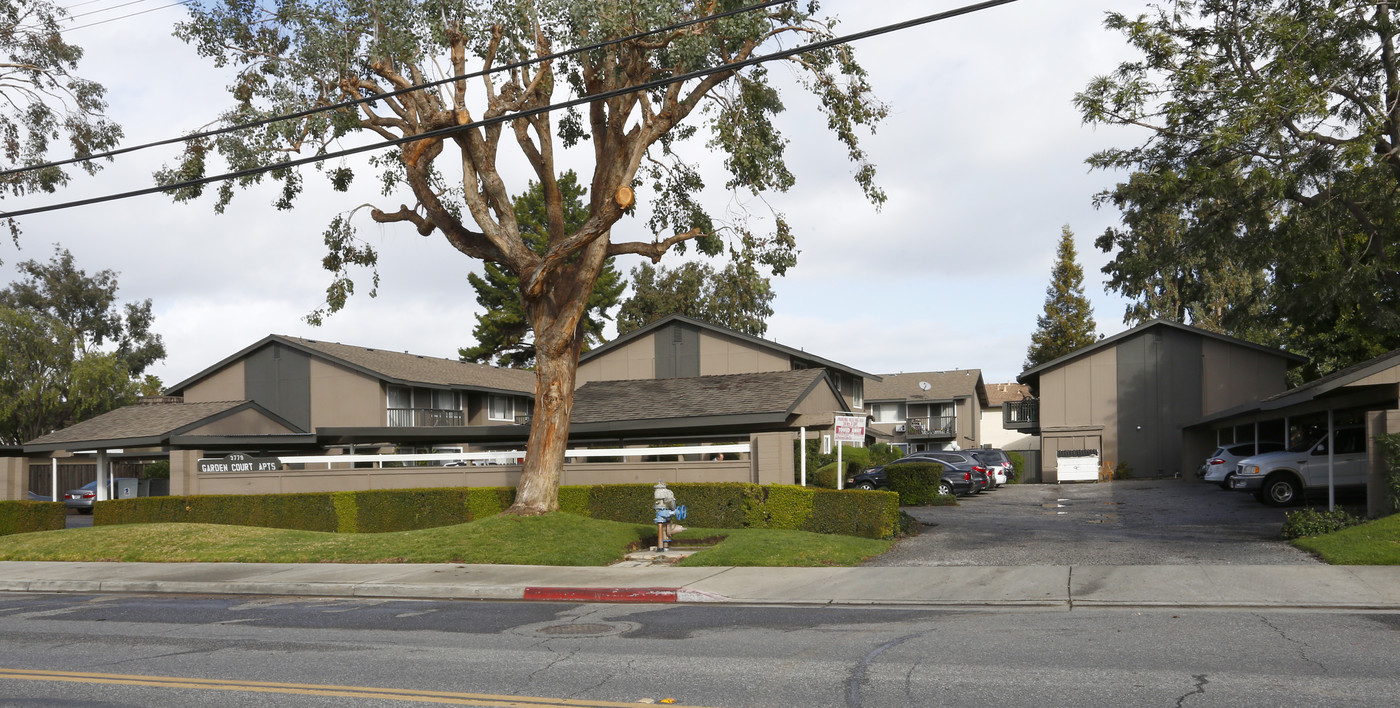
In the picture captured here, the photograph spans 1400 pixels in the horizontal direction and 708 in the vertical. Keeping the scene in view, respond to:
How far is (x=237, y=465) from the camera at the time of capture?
27.2 metres

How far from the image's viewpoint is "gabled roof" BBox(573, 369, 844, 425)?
2583 centimetres

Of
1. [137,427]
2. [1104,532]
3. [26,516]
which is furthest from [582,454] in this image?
[137,427]

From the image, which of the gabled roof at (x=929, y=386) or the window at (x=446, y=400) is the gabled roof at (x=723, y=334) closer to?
the window at (x=446, y=400)

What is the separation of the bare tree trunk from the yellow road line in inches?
502

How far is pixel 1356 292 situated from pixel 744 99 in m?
18.2

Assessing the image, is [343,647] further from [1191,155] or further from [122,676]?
[1191,155]

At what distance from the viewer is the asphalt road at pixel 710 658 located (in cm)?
783

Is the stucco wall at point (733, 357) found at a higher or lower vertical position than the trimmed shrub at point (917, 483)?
higher

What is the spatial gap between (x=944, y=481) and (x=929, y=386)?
106 feet

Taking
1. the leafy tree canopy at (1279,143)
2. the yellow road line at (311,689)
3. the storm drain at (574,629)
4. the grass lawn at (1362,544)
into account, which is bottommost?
the storm drain at (574,629)

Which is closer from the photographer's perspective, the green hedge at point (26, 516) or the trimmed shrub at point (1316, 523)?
the trimmed shrub at point (1316, 523)

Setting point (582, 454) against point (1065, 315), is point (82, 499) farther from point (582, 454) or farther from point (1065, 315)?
point (1065, 315)

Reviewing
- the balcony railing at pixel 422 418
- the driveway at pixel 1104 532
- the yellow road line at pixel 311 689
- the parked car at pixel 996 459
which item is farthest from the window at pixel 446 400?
the yellow road line at pixel 311 689

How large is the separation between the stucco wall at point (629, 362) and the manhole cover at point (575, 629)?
29583 mm
